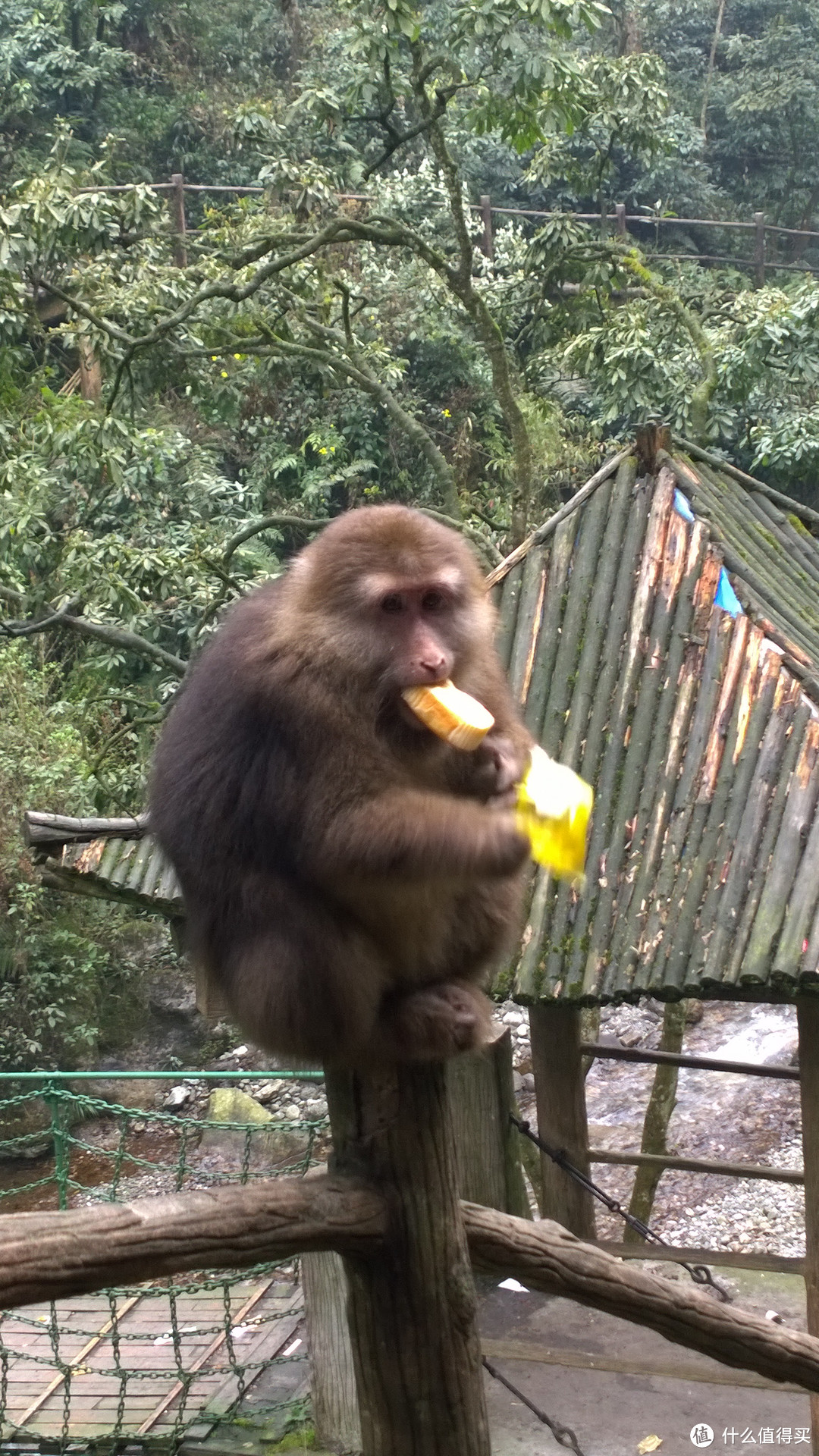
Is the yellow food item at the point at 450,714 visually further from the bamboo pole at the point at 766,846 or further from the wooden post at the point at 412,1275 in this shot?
the bamboo pole at the point at 766,846

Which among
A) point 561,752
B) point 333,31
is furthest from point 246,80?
point 561,752

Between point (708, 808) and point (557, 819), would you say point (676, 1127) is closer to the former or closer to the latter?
point (708, 808)

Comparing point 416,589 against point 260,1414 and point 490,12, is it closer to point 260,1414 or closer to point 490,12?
point 260,1414

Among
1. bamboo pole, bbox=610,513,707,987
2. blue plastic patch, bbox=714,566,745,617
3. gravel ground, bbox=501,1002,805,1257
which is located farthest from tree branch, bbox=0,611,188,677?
gravel ground, bbox=501,1002,805,1257

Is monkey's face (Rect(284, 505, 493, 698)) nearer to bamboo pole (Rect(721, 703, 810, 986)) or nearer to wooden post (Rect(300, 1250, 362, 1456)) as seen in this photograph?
bamboo pole (Rect(721, 703, 810, 986))

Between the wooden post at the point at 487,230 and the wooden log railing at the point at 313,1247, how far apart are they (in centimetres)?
1261

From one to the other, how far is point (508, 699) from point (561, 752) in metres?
1.71

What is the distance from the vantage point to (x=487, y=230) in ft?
44.9

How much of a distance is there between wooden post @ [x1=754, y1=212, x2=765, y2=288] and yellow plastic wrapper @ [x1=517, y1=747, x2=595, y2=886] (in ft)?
47.7

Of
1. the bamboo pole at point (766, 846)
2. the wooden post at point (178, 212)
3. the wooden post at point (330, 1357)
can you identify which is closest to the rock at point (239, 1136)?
the wooden post at point (330, 1357)

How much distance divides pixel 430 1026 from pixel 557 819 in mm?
463

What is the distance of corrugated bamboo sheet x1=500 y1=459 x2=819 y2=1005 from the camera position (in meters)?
3.77

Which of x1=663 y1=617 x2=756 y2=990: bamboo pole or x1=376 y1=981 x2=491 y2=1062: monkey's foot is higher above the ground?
x1=663 y1=617 x2=756 y2=990: bamboo pole

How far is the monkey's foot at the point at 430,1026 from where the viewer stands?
2258 mm
